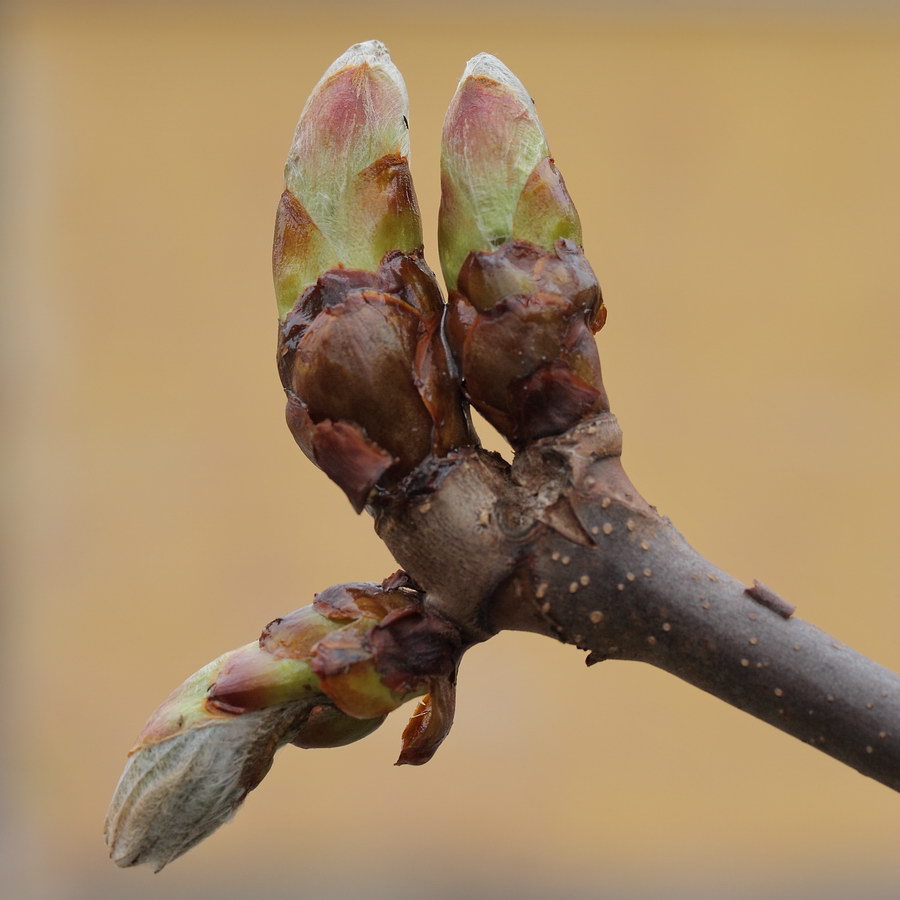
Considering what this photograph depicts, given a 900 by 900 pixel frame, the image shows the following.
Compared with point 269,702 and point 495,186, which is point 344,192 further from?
point 269,702

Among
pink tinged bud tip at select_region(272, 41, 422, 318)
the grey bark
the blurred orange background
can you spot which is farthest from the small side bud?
the blurred orange background

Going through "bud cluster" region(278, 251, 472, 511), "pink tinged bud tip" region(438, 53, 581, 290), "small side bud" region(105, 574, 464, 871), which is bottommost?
A: "small side bud" region(105, 574, 464, 871)

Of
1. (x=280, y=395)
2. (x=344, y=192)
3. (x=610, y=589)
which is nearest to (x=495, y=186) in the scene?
(x=344, y=192)

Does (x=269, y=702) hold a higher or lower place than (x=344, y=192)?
lower

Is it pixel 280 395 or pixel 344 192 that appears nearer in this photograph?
pixel 344 192

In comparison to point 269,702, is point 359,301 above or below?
above

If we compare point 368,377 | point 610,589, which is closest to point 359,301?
point 368,377

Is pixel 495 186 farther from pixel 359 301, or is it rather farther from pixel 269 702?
pixel 269 702

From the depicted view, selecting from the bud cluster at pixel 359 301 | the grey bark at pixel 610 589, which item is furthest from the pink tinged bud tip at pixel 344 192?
the grey bark at pixel 610 589

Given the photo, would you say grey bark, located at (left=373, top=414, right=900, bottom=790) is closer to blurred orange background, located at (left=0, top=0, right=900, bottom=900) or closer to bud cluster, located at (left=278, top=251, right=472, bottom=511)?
bud cluster, located at (left=278, top=251, right=472, bottom=511)

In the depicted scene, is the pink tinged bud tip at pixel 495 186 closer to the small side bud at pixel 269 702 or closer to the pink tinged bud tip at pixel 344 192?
the pink tinged bud tip at pixel 344 192

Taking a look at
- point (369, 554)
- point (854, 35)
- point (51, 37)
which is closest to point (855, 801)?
point (369, 554)
